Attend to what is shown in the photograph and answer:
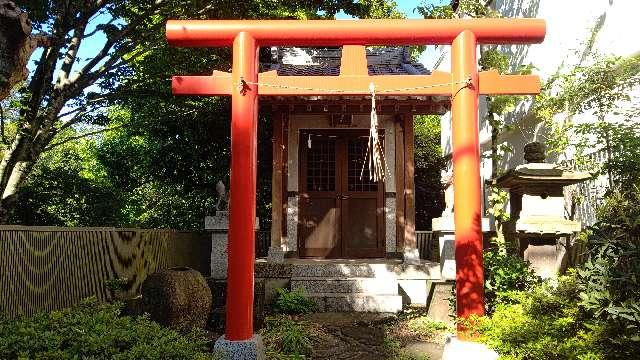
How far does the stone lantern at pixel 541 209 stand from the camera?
246 inches

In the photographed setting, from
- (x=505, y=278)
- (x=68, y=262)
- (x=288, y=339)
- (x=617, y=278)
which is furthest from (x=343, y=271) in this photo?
(x=617, y=278)

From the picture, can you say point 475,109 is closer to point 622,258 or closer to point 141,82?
point 622,258

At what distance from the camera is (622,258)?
3986 mm

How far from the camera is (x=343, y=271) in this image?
9430mm

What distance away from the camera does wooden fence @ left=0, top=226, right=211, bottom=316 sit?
16.5ft

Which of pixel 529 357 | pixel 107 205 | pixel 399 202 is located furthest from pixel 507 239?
pixel 107 205

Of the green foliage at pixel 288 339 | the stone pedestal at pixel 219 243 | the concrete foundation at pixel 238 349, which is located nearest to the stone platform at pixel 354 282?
the stone pedestal at pixel 219 243

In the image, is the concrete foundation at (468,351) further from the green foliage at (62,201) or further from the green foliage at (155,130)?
the green foliage at (62,201)

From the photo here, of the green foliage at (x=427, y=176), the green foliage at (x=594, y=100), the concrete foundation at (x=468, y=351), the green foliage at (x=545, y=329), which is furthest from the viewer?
the green foliage at (x=427, y=176)

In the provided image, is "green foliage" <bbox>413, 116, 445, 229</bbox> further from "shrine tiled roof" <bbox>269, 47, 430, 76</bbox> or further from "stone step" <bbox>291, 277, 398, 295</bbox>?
"stone step" <bbox>291, 277, 398, 295</bbox>

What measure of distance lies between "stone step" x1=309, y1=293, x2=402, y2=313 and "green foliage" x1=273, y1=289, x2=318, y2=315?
0.26 m

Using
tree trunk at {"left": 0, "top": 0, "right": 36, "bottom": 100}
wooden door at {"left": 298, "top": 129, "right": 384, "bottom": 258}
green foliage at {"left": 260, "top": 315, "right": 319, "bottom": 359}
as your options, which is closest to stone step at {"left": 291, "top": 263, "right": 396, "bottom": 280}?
wooden door at {"left": 298, "top": 129, "right": 384, "bottom": 258}

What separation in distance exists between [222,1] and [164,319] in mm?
6719

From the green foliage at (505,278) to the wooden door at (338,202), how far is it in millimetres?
4338
